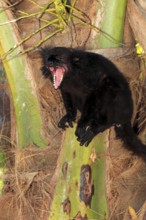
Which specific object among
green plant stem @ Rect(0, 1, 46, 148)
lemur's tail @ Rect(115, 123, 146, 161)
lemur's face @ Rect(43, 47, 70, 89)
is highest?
lemur's face @ Rect(43, 47, 70, 89)

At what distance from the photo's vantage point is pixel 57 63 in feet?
13.3

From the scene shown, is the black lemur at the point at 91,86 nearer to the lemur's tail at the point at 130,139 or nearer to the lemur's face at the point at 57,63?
the lemur's face at the point at 57,63

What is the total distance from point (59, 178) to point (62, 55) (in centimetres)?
88

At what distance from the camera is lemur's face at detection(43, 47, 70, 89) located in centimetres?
404

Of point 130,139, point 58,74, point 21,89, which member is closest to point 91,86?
point 58,74

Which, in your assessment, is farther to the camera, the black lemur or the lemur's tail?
the lemur's tail

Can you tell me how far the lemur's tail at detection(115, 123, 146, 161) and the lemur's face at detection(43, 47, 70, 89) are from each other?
2.18 feet

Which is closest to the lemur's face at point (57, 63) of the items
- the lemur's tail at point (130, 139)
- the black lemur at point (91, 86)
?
the black lemur at point (91, 86)

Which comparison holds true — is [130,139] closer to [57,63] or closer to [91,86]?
[91,86]

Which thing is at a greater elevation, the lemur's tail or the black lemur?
the black lemur

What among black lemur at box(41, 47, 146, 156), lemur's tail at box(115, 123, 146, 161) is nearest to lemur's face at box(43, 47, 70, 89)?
black lemur at box(41, 47, 146, 156)

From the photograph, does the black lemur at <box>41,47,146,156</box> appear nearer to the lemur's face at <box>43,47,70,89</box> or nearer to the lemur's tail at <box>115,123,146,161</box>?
the lemur's face at <box>43,47,70,89</box>

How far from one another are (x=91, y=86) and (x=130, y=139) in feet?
2.06

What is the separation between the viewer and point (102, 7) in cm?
477
